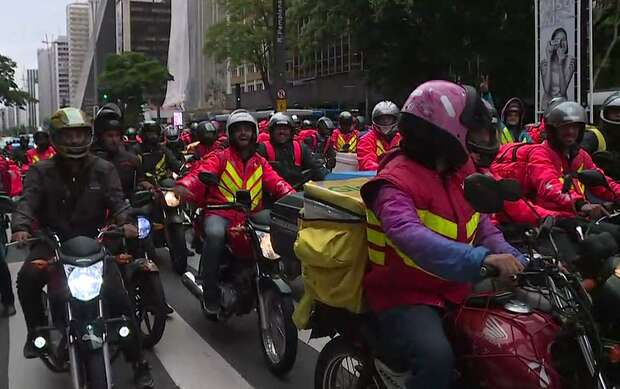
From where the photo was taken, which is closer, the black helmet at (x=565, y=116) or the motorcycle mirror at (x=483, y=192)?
the motorcycle mirror at (x=483, y=192)

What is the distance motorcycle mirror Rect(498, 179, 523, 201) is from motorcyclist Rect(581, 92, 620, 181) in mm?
1964

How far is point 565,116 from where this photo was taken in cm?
493

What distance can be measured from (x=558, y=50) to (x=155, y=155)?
794 cm

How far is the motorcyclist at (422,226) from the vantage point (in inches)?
114

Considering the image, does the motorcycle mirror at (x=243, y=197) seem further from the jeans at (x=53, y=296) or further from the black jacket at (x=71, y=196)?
the jeans at (x=53, y=296)

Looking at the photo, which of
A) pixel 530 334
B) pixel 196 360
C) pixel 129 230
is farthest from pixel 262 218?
pixel 530 334

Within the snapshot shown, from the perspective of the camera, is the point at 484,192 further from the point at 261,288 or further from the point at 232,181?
the point at 232,181

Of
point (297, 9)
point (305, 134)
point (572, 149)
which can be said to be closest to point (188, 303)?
point (572, 149)

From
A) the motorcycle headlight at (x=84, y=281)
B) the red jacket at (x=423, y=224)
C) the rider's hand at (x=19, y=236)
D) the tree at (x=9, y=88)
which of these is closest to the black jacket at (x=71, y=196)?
the rider's hand at (x=19, y=236)

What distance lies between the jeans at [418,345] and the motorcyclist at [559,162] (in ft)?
6.69

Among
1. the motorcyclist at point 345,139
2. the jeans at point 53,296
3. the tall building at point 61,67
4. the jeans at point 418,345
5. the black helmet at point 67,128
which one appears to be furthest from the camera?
the tall building at point 61,67

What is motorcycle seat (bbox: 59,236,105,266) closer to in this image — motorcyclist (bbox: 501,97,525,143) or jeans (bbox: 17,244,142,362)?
jeans (bbox: 17,244,142,362)

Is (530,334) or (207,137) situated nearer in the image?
(530,334)

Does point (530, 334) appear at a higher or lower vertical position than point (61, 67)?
lower
